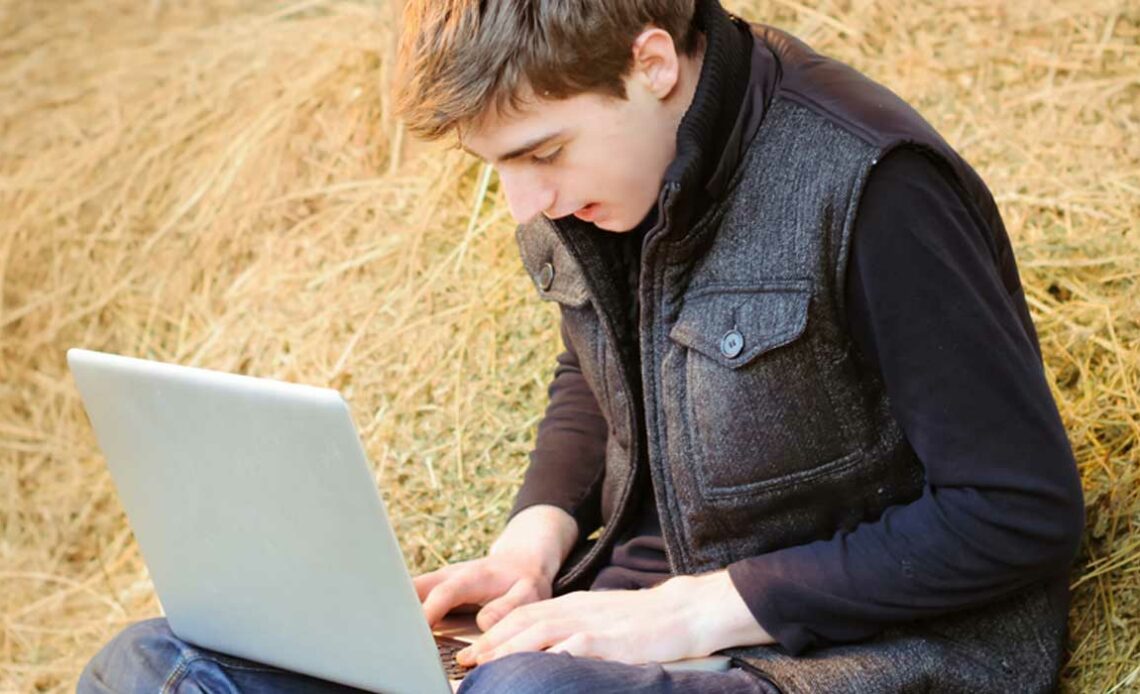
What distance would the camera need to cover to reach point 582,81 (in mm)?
1402

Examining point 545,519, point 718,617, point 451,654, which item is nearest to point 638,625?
point 718,617

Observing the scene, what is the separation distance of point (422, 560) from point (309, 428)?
106 centimetres

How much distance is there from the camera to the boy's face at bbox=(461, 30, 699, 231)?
1421 millimetres

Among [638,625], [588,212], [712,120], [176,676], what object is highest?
[712,120]

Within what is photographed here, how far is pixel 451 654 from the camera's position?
158 cm

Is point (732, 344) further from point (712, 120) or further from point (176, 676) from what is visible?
point (176, 676)

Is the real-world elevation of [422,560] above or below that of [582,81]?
below

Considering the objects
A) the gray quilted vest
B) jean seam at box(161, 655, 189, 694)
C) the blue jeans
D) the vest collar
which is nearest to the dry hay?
the gray quilted vest

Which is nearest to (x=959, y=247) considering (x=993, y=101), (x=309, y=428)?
(x=309, y=428)

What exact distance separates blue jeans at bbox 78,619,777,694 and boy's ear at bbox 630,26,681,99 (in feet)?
1.70

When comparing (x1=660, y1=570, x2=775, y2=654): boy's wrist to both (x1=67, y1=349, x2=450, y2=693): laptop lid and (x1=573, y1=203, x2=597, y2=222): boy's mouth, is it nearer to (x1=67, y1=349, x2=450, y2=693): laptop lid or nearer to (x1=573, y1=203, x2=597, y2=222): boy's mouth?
(x1=67, y1=349, x2=450, y2=693): laptop lid

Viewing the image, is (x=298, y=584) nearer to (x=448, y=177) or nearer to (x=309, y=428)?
(x=309, y=428)

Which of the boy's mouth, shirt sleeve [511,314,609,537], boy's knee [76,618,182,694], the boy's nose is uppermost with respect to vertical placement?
the boy's nose

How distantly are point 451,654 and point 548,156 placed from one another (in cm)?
51
